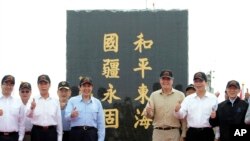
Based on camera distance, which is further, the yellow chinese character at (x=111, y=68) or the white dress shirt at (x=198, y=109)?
the yellow chinese character at (x=111, y=68)

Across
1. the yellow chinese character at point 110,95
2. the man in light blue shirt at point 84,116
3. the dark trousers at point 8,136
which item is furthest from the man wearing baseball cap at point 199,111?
the dark trousers at point 8,136

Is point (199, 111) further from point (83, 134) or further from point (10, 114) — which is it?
point (10, 114)

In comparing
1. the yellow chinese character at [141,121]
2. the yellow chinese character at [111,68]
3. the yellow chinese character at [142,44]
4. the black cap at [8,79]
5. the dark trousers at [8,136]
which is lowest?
the dark trousers at [8,136]

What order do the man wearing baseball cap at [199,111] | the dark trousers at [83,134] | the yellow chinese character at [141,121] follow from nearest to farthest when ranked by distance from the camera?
the man wearing baseball cap at [199,111] < the dark trousers at [83,134] < the yellow chinese character at [141,121]

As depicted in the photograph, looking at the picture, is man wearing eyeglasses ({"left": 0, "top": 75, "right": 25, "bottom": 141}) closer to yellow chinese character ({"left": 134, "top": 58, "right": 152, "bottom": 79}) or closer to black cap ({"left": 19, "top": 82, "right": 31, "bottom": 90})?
black cap ({"left": 19, "top": 82, "right": 31, "bottom": 90})

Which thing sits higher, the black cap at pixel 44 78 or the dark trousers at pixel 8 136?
the black cap at pixel 44 78

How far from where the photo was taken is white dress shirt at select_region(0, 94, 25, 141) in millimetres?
6996

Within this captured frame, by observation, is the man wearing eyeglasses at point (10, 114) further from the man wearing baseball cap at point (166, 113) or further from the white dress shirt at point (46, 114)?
the man wearing baseball cap at point (166, 113)

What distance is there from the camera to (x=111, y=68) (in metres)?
8.73

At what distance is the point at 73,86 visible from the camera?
8641 mm

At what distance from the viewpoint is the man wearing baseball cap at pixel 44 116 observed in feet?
23.0

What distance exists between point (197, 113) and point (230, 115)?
0.39 m

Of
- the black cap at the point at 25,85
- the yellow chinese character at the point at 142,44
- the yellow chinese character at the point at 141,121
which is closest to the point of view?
the black cap at the point at 25,85

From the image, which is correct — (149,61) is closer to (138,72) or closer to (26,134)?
(138,72)
